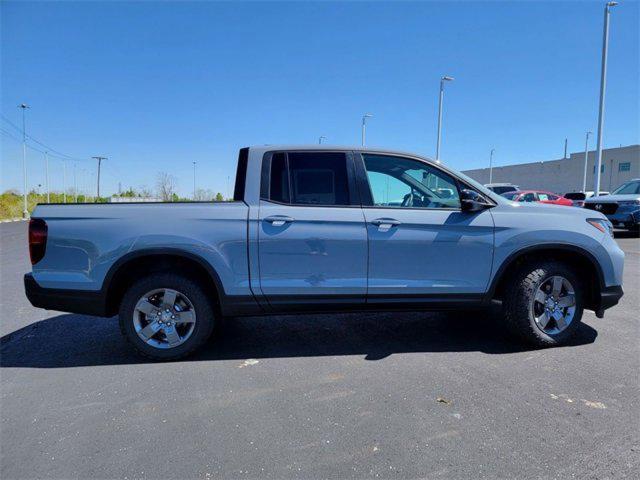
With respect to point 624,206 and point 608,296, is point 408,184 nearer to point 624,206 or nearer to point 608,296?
point 608,296

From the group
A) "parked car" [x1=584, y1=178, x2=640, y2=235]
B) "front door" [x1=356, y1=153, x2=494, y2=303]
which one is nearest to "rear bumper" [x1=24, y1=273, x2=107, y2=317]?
"front door" [x1=356, y1=153, x2=494, y2=303]

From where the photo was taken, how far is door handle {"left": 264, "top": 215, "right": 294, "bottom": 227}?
3.59 m

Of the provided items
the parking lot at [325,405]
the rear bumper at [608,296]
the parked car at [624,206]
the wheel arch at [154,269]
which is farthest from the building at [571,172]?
the wheel arch at [154,269]

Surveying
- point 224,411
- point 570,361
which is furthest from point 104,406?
point 570,361

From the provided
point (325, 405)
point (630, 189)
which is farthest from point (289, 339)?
point (630, 189)

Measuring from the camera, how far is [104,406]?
2.98 m

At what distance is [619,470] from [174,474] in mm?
2428

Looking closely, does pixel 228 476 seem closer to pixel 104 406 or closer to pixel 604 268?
pixel 104 406

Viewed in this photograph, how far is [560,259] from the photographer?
13.3 ft

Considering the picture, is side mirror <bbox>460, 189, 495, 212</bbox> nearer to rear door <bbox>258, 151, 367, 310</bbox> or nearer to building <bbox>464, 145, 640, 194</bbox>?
rear door <bbox>258, 151, 367, 310</bbox>

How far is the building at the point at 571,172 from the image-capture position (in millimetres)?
48312

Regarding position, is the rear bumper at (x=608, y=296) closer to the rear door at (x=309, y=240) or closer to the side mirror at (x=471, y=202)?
the side mirror at (x=471, y=202)

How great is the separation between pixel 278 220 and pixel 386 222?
0.96 metres

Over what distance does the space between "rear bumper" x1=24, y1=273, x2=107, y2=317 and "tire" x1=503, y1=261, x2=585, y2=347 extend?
3717mm
